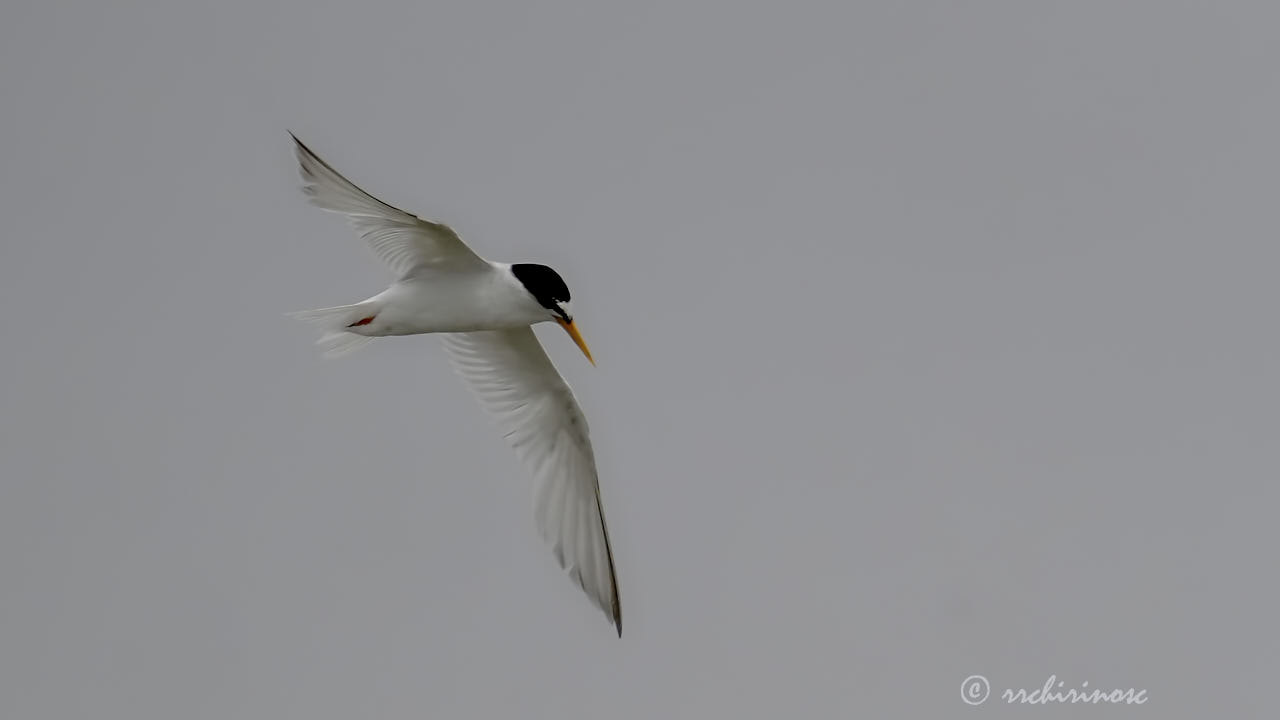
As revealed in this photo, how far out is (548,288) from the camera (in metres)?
6.68

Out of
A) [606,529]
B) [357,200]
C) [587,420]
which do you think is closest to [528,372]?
[587,420]

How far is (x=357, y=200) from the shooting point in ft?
21.5

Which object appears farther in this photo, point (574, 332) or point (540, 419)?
point (540, 419)

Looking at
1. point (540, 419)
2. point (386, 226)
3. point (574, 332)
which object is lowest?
point (540, 419)

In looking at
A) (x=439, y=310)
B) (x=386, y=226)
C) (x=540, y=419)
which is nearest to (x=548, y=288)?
(x=439, y=310)

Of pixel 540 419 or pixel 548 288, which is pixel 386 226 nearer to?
pixel 548 288

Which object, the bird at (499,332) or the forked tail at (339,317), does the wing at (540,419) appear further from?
the forked tail at (339,317)

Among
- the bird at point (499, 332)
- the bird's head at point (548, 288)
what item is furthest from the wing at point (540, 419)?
the bird's head at point (548, 288)

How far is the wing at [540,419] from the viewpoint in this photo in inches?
309

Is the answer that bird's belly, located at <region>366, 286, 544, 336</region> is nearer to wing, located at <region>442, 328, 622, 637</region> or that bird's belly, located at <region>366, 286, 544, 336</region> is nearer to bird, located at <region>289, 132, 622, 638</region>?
bird, located at <region>289, 132, 622, 638</region>

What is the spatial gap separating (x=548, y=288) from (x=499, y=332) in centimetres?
136

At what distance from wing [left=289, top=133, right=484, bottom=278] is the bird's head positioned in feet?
0.78

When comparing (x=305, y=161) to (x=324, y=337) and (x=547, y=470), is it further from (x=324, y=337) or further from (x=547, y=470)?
(x=547, y=470)

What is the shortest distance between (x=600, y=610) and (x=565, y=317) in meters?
1.65
